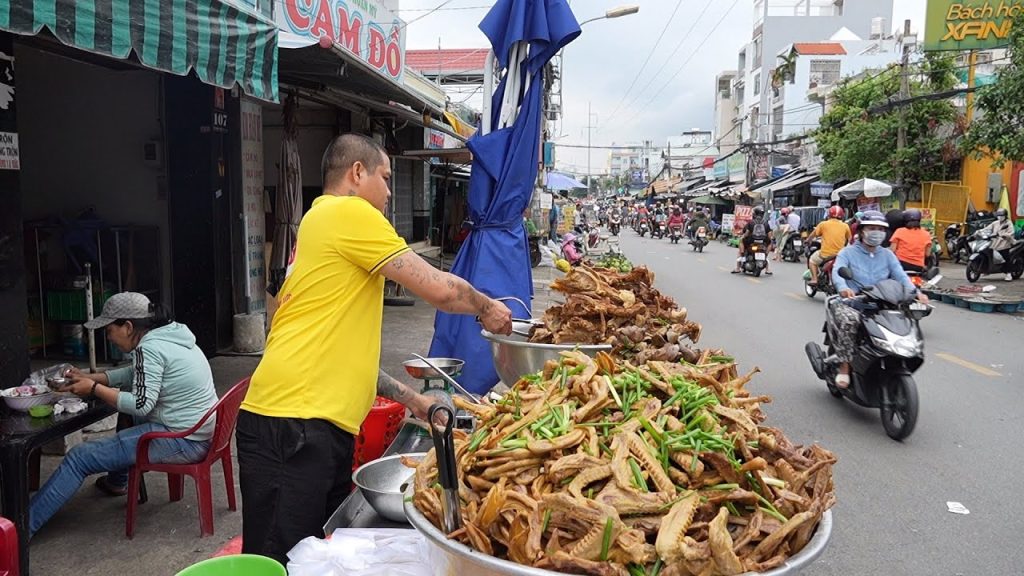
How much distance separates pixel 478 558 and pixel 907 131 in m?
25.3

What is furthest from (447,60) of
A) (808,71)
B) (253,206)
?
(808,71)

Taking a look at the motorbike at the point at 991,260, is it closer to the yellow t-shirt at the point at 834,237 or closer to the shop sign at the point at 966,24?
the yellow t-shirt at the point at 834,237

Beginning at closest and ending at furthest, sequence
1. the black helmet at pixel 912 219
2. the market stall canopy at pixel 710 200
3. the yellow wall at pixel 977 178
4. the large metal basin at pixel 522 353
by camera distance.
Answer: the large metal basin at pixel 522 353
the black helmet at pixel 912 219
the yellow wall at pixel 977 178
the market stall canopy at pixel 710 200

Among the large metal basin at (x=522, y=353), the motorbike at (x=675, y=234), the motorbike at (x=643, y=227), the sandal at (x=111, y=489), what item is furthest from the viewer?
the motorbike at (x=643, y=227)

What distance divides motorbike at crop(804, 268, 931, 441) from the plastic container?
Result: 5.35 metres

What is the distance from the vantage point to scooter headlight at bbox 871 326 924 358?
5.89 metres

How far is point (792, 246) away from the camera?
24.0m

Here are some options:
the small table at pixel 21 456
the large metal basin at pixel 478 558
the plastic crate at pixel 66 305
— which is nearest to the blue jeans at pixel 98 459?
the small table at pixel 21 456

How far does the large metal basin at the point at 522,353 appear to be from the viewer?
3109 mm

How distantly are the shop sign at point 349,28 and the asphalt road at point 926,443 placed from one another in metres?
5.14

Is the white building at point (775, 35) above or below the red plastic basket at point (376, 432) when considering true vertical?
above

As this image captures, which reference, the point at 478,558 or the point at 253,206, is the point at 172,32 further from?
the point at 253,206

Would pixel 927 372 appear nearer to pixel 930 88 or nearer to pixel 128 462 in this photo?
pixel 128 462

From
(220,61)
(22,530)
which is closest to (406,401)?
(22,530)
